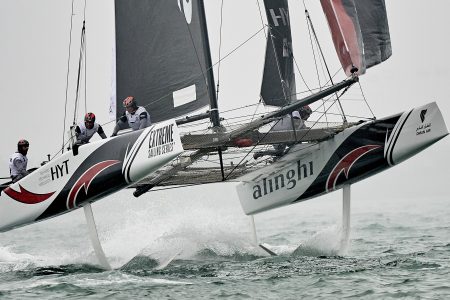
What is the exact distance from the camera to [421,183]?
40625mm

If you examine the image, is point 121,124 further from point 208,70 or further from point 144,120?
point 208,70

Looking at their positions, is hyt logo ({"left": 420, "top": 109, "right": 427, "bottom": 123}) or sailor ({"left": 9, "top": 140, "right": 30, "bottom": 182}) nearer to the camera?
hyt logo ({"left": 420, "top": 109, "right": 427, "bottom": 123})

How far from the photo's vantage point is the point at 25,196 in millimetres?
9406

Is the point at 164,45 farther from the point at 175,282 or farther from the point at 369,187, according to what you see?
the point at 369,187

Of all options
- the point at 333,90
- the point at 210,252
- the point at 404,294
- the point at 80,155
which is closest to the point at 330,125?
the point at 333,90

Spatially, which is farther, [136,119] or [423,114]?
[136,119]

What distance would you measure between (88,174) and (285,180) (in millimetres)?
2372

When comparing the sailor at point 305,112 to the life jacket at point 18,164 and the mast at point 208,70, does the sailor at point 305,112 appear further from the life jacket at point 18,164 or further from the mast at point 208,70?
the life jacket at point 18,164

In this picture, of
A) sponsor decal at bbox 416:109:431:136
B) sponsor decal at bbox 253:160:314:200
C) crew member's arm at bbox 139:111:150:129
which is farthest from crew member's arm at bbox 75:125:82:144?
sponsor decal at bbox 416:109:431:136

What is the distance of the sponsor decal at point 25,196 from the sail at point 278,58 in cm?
378

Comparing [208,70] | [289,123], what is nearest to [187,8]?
[208,70]

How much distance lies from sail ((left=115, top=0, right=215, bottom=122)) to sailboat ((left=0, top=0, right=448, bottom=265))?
1 centimetres

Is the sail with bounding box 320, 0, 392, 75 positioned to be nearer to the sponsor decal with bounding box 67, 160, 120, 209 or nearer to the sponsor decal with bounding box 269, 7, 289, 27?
the sponsor decal with bounding box 67, 160, 120, 209

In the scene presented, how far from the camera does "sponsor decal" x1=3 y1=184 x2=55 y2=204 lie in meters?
9.20
